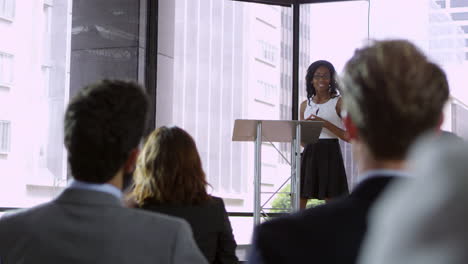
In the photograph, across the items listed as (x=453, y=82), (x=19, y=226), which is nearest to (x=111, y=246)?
(x=19, y=226)

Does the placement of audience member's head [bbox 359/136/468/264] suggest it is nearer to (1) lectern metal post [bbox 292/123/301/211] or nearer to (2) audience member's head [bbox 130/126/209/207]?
(2) audience member's head [bbox 130/126/209/207]

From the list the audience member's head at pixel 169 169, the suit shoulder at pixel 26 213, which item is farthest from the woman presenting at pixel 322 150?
the suit shoulder at pixel 26 213

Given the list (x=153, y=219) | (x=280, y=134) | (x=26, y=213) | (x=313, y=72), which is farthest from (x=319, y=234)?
(x=313, y=72)

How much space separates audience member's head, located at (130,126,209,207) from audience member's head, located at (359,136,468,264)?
1.84 meters

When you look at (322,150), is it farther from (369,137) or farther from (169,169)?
(369,137)

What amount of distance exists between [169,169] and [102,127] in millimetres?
852

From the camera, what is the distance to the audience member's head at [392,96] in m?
0.75

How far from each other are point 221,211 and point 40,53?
382 centimetres

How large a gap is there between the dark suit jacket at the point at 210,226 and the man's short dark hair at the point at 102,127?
0.84 metres

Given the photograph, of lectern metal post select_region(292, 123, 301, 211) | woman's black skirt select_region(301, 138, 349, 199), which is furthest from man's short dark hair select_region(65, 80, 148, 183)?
woman's black skirt select_region(301, 138, 349, 199)

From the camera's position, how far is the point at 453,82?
248 inches

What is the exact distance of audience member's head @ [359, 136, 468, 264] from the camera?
0.31 m

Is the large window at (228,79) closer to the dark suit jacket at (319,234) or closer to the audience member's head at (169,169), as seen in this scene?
the audience member's head at (169,169)

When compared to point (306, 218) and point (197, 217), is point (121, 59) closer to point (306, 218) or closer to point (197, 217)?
point (197, 217)
